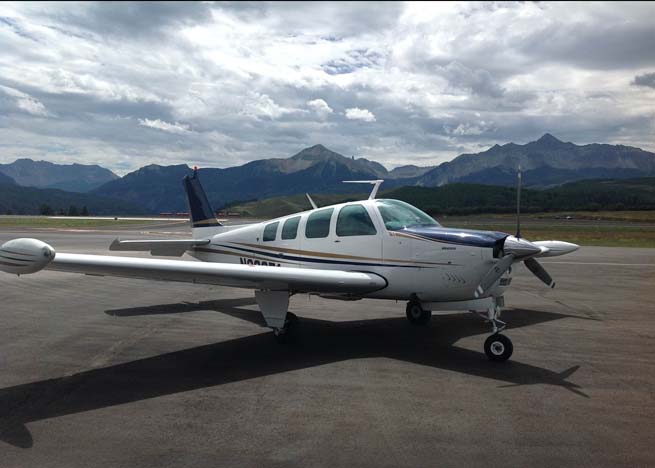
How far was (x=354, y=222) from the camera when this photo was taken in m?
9.80

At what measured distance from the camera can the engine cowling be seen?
20.0 feet

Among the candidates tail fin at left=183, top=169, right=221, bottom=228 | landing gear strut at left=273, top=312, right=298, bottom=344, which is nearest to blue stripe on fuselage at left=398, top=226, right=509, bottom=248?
landing gear strut at left=273, top=312, right=298, bottom=344

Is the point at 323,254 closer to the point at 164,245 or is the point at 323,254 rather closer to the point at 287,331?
the point at 287,331

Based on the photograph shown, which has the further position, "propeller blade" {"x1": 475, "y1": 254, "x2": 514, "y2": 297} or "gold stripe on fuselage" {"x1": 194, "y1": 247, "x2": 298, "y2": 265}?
"gold stripe on fuselage" {"x1": 194, "y1": 247, "x2": 298, "y2": 265}

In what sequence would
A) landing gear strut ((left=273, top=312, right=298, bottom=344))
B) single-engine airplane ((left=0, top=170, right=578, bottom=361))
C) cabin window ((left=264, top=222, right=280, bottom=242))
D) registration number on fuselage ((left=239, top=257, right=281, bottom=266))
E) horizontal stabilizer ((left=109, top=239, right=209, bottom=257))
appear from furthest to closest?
horizontal stabilizer ((left=109, top=239, right=209, bottom=257))
cabin window ((left=264, top=222, right=280, bottom=242))
registration number on fuselage ((left=239, top=257, right=281, bottom=266))
landing gear strut ((left=273, top=312, right=298, bottom=344))
single-engine airplane ((left=0, top=170, right=578, bottom=361))

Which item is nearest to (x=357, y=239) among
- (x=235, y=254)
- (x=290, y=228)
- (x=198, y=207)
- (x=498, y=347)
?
(x=290, y=228)

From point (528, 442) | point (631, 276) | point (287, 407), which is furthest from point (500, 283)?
point (631, 276)

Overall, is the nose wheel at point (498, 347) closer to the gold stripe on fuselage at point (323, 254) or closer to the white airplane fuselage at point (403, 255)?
the white airplane fuselage at point (403, 255)

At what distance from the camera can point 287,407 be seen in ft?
20.6

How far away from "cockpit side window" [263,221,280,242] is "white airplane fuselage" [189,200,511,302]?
69 mm

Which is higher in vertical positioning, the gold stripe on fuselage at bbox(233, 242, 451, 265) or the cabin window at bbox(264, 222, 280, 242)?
the cabin window at bbox(264, 222, 280, 242)

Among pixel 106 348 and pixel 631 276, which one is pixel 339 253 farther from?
pixel 631 276

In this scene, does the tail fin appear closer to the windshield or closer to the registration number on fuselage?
the registration number on fuselage

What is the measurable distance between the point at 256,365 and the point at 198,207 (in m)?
6.66
